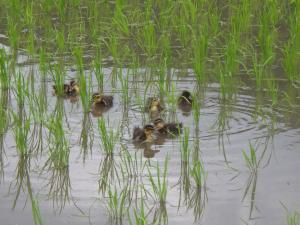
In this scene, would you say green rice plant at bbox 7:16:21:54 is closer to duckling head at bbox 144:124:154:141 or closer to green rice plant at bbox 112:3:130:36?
green rice plant at bbox 112:3:130:36

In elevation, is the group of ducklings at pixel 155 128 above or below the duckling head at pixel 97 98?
below

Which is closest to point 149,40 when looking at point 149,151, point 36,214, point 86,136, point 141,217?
point 86,136

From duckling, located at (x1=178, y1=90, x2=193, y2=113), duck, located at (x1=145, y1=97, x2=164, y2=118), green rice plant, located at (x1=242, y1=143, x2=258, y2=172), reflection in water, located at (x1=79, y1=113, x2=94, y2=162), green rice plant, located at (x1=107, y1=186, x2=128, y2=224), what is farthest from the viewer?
duckling, located at (x1=178, y1=90, x2=193, y2=113)

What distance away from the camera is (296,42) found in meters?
8.01

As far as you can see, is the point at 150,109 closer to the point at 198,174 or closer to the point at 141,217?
the point at 198,174

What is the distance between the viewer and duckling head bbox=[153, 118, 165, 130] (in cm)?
641

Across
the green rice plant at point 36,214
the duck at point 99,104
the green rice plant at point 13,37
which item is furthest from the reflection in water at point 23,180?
the green rice plant at point 13,37

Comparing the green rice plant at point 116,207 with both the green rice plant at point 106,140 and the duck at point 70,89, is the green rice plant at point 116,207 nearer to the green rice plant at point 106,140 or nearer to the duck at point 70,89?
the green rice plant at point 106,140

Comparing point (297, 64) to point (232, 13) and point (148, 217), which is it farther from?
point (148, 217)

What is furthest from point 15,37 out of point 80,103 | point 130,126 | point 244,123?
point 244,123

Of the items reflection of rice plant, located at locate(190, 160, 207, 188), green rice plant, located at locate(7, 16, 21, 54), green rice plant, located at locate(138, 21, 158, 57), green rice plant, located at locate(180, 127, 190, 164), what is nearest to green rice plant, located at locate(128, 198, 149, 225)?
reflection of rice plant, located at locate(190, 160, 207, 188)

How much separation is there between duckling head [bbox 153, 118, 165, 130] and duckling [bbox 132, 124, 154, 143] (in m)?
0.13

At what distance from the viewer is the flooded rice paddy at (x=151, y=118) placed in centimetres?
517

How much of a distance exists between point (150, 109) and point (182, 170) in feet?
4.17
